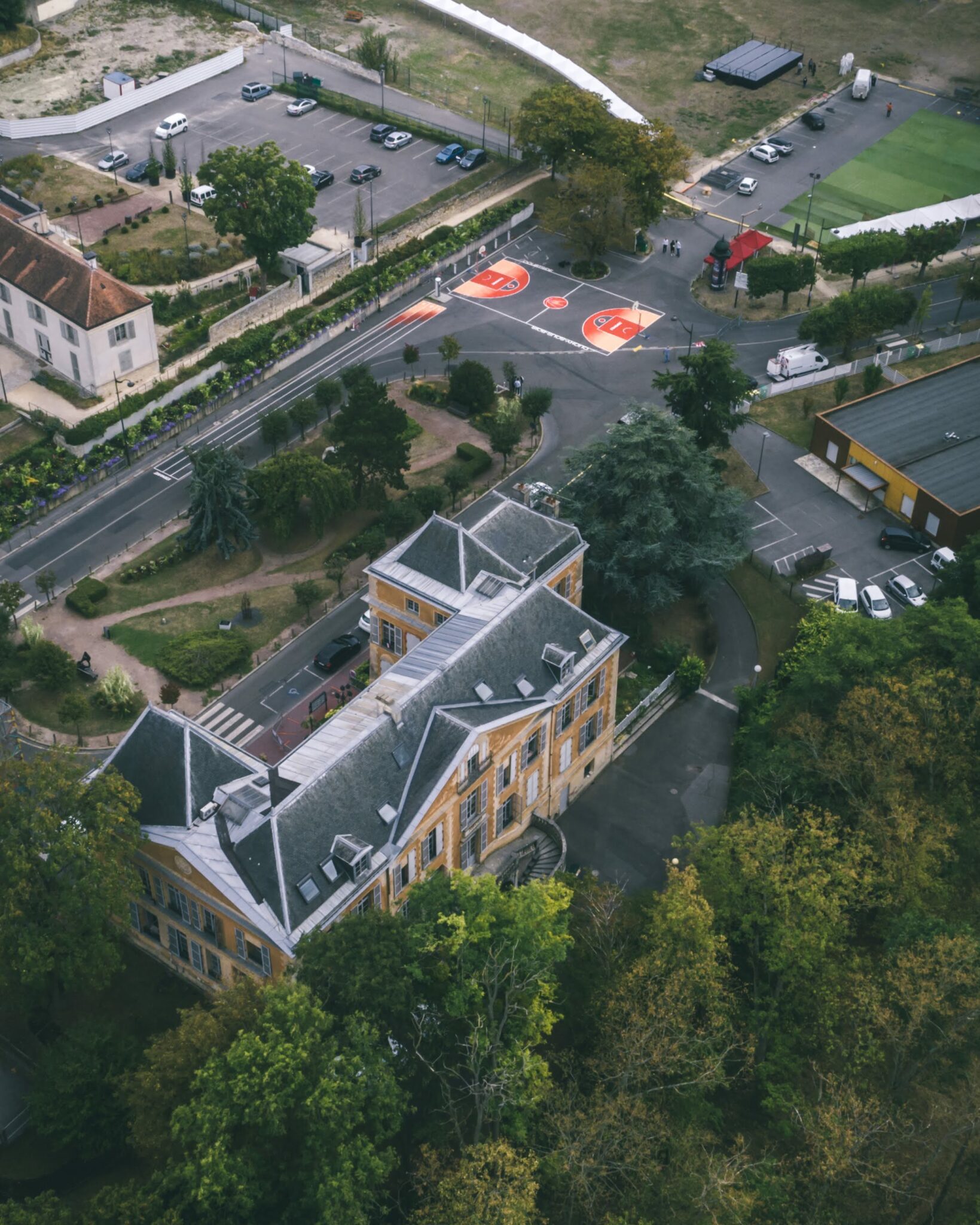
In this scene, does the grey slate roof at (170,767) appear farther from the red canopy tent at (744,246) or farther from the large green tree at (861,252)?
the large green tree at (861,252)

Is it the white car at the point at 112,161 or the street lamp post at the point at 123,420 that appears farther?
the white car at the point at 112,161

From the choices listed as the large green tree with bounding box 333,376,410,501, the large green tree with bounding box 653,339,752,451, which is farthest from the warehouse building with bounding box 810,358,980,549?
the large green tree with bounding box 333,376,410,501

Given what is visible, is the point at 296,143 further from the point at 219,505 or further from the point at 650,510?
the point at 650,510

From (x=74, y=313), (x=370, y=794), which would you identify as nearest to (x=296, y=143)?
(x=74, y=313)

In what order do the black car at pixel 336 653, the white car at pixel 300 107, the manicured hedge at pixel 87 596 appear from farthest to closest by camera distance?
1. the white car at pixel 300 107
2. the manicured hedge at pixel 87 596
3. the black car at pixel 336 653

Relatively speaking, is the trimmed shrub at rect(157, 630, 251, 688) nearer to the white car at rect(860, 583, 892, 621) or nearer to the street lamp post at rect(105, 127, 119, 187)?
the white car at rect(860, 583, 892, 621)

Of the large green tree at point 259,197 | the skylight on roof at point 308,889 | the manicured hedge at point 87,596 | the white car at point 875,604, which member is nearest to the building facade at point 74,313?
the large green tree at point 259,197
